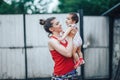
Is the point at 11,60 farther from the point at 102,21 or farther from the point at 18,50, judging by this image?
the point at 102,21

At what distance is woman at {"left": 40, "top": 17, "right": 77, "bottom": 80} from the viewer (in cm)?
335

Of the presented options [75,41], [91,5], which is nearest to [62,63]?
[75,41]

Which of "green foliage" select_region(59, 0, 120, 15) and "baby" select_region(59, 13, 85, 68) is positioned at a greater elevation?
"green foliage" select_region(59, 0, 120, 15)

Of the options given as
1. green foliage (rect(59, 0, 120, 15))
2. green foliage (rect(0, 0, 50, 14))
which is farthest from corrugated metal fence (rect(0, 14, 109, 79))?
green foliage (rect(0, 0, 50, 14))

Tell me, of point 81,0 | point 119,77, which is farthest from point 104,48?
point 81,0

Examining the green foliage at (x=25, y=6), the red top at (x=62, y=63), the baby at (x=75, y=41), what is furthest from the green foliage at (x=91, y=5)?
the red top at (x=62, y=63)

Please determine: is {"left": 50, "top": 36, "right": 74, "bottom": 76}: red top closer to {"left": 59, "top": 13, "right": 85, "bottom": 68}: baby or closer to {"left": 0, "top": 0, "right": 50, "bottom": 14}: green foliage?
{"left": 59, "top": 13, "right": 85, "bottom": 68}: baby

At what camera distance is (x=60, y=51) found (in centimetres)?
335

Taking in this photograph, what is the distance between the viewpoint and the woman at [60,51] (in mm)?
3350

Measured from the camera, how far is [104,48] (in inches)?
356

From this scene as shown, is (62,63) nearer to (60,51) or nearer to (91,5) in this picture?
(60,51)

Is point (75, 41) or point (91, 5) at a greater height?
point (91, 5)

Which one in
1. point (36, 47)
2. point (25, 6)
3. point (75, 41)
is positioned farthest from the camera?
point (25, 6)

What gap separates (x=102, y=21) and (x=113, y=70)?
54.5 inches
